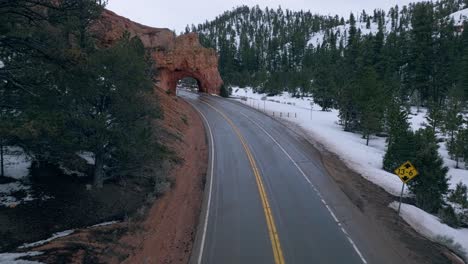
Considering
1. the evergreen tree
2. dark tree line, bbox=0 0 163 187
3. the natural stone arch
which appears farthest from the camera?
the natural stone arch

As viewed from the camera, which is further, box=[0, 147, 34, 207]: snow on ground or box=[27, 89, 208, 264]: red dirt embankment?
box=[0, 147, 34, 207]: snow on ground

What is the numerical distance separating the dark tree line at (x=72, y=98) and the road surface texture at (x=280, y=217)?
16.4 ft

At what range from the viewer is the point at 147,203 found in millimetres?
16328

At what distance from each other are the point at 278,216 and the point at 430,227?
666 cm

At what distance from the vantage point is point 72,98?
1398 centimetres

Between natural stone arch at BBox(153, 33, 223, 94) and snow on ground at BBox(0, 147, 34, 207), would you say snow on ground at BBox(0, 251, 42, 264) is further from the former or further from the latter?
natural stone arch at BBox(153, 33, 223, 94)

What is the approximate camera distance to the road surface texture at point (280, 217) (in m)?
11.4

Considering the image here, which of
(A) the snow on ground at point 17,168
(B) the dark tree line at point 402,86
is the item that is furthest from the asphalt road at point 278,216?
(A) the snow on ground at point 17,168

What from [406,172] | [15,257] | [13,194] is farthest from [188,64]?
[15,257]

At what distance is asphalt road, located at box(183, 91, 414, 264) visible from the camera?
11431 millimetres

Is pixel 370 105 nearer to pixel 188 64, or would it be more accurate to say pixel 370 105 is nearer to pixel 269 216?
pixel 269 216

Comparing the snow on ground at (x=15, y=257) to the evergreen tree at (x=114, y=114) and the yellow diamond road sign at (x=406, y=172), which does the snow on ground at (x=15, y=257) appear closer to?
the evergreen tree at (x=114, y=114)

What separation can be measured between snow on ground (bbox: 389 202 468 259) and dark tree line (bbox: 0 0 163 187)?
12.5 m

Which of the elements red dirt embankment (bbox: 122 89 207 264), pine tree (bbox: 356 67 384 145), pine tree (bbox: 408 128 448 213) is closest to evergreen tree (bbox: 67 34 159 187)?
red dirt embankment (bbox: 122 89 207 264)
